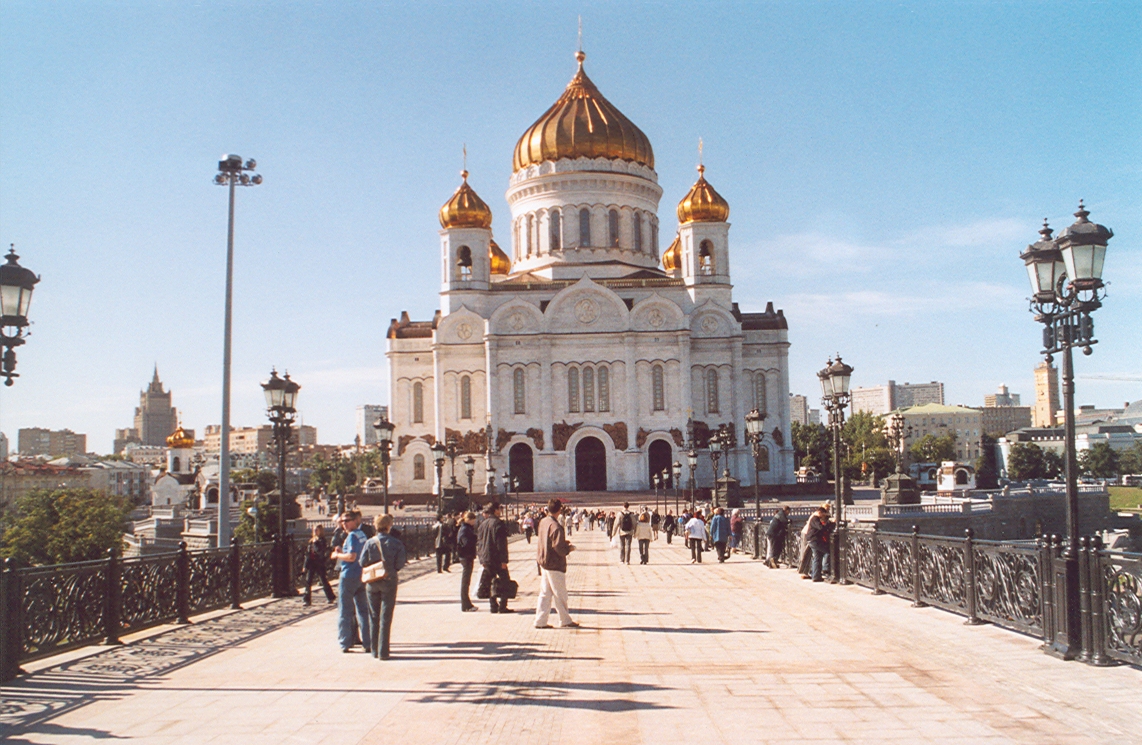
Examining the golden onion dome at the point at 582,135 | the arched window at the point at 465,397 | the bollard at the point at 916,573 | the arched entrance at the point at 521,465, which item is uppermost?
the golden onion dome at the point at 582,135

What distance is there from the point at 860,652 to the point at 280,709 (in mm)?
5380

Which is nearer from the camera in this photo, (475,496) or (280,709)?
(280,709)

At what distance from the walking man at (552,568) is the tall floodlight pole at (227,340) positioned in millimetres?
11297

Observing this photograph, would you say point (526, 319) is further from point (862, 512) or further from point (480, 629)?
point (480, 629)

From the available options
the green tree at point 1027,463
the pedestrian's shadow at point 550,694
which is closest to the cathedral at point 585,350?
the pedestrian's shadow at point 550,694

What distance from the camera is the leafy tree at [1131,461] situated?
119719mm

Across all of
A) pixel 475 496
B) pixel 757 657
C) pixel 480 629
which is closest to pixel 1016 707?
pixel 757 657

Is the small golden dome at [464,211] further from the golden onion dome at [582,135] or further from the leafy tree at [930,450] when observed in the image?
the leafy tree at [930,450]

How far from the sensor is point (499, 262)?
70.9 metres

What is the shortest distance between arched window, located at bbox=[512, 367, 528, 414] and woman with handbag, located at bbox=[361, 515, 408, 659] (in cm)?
5227

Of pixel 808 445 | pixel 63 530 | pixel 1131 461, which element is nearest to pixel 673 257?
pixel 808 445

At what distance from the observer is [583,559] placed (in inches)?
1027

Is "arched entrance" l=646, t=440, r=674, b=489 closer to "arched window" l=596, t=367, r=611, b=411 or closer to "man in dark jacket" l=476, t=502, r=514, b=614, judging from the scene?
"arched window" l=596, t=367, r=611, b=411

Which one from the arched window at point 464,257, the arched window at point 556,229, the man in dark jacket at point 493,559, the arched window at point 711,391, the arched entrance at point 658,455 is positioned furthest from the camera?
the arched window at point 556,229
